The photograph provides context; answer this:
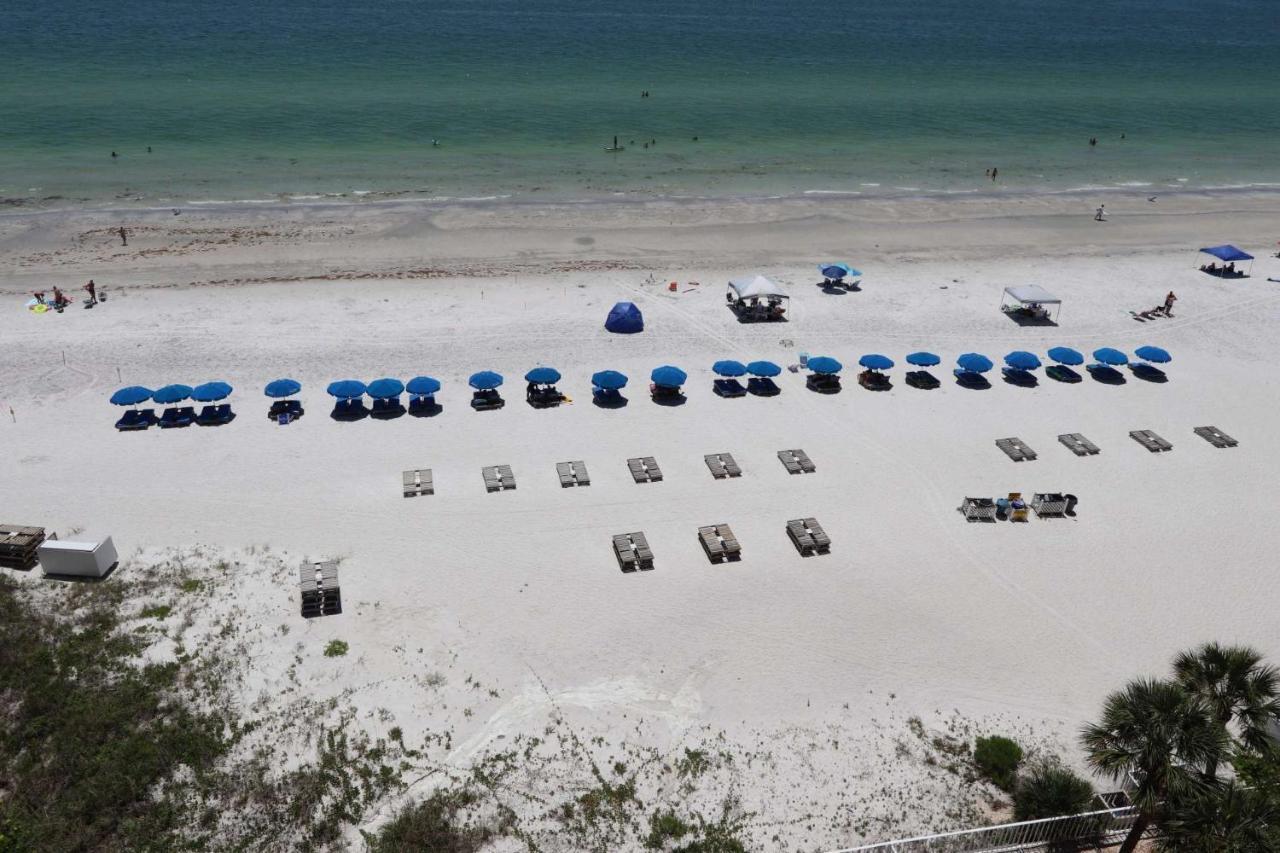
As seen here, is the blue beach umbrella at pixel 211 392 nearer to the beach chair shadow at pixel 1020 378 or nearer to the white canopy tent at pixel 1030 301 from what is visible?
the beach chair shadow at pixel 1020 378

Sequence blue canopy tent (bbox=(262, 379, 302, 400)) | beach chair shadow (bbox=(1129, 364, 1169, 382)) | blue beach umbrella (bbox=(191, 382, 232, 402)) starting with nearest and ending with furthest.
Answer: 1. blue beach umbrella (bbox=(191, 382, 232, 402))
2. blue canopy tent (bbox=(262, 379, 302, 400))
3. beach chair shadow (bbox=(1129, 364, 1169, 382))

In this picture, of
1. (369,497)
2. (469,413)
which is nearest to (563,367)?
(469,413)

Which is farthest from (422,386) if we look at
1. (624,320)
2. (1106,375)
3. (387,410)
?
(1106,375)

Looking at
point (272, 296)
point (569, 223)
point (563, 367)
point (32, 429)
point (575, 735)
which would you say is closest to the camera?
point (575, 735)

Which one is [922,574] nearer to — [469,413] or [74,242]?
[469,413]

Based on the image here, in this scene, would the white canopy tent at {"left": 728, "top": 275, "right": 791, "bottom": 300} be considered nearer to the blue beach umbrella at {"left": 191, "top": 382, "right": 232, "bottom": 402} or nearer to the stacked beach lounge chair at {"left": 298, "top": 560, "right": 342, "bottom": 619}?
the blue beach umbrella at {"left": 191, "top": 382, "right": 232, "bottom": 402}

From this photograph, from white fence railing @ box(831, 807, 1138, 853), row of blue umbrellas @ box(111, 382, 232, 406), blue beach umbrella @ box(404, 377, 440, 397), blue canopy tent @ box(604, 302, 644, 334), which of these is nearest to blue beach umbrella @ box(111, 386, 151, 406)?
row of blue umbrellas @ box(111, 382, 232, 406)
